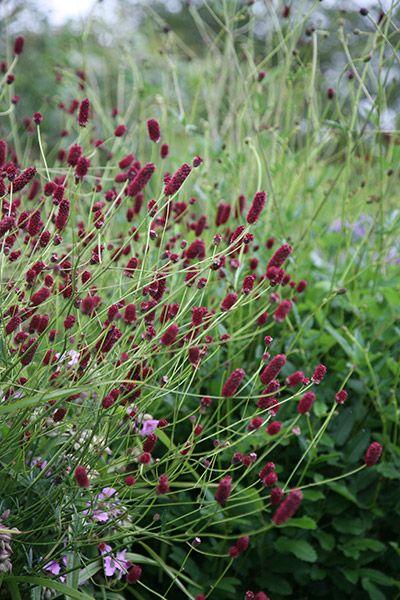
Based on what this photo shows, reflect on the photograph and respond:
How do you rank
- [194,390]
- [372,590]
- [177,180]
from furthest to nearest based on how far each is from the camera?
[194,390]
[372,590]
[177,180]

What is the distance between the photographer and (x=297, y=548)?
2.04m

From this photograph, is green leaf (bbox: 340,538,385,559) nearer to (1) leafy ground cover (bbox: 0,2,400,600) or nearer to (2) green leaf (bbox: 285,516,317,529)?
(1) leafy ground cover (bbox: 0,2,400,600)

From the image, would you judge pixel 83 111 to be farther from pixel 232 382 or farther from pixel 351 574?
pixel 351 574

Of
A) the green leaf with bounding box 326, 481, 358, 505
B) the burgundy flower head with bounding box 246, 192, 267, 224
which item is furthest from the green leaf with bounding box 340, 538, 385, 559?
the burgundy flower head with bounding box 246, 192, 267, 224

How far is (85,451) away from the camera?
151 cm

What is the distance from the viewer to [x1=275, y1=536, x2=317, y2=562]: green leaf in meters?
2.01

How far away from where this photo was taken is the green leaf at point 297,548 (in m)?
2.01

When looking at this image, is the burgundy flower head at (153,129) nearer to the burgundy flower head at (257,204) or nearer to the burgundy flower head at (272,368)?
the burgundy flower head at (257,204)

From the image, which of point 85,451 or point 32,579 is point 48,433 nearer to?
point 85,451

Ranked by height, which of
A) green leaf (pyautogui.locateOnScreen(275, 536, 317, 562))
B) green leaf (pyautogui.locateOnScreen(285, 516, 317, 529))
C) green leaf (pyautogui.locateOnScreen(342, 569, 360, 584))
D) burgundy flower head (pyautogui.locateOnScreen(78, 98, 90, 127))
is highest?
burgundy flower head (pyautogui.locateOnScreen(78, 98, 90, 127))

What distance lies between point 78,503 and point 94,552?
0.27 metres

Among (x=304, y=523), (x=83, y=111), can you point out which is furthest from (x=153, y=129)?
(x=304, y=523)

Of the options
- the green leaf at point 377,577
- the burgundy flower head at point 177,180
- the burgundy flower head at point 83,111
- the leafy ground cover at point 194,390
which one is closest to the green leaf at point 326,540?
the leafy ground cover at point 194,390

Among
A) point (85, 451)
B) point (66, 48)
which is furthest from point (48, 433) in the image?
point (66, 48)
